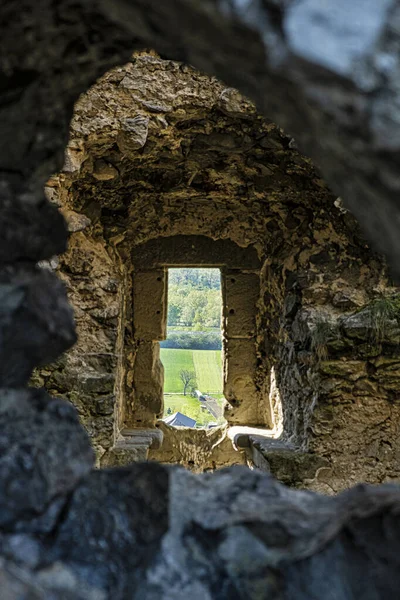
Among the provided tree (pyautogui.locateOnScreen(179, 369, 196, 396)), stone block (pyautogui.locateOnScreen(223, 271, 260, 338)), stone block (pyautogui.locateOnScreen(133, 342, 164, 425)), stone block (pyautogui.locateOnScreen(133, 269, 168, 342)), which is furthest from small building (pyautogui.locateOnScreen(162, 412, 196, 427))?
tree (pyautogui.locateOnScreen(179, 369, 196, 396))

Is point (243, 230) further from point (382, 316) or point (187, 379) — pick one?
point (187, 379)

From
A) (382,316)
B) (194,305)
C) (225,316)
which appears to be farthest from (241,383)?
(194,305)

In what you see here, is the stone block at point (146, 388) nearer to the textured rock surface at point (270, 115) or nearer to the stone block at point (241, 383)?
the stone block at point (241, 383)

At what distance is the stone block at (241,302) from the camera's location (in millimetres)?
4828

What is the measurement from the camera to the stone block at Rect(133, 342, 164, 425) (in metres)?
4.70

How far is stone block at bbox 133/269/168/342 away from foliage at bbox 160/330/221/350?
5898mm

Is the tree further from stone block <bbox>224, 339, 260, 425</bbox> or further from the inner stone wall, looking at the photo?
the inner stone wall

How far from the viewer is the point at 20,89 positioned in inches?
37.5

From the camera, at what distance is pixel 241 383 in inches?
190

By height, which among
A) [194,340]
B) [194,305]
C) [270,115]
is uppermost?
[270,115]

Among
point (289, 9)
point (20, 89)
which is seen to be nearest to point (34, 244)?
point (20, 89)

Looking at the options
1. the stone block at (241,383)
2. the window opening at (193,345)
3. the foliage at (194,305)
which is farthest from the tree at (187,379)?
the stone block at (241,383)

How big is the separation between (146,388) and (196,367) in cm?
606

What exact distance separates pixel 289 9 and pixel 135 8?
0.89 feet
